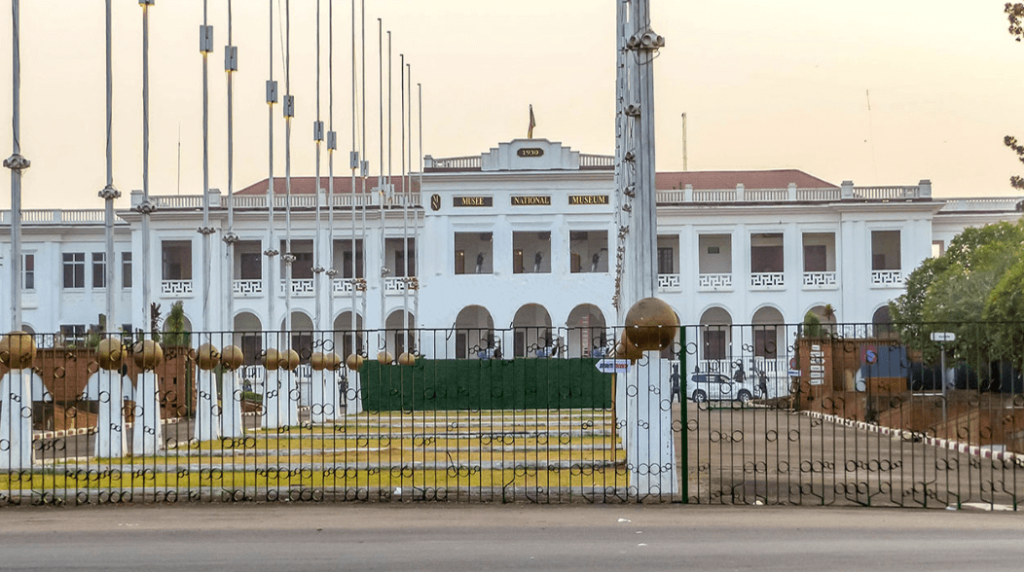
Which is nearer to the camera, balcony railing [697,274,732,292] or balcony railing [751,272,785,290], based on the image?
balcony railing [751,272,785,290]

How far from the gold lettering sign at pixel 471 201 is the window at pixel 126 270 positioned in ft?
51.3

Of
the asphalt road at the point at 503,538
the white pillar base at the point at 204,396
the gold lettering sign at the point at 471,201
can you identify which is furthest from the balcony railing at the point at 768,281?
the asphalt road at the point at 503,538

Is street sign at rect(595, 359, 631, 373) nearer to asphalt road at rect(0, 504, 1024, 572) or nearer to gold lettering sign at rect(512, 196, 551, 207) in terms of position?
asphalt road at rect(0, 504, 1024, 572)

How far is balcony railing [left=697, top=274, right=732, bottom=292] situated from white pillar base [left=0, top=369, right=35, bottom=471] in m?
42.7

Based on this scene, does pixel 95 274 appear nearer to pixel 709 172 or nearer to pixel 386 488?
pixel 709 172

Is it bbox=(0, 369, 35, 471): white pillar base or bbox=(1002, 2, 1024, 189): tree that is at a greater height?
bbox=(1002, 2, 1024, 189): tree

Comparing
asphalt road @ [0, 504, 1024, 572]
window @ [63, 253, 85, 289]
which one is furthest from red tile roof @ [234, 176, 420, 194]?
asphalt road @ [0, 504, 1024, 572]

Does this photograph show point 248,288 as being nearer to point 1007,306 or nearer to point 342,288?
point 342,288

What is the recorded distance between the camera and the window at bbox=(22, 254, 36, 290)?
59.8 metres

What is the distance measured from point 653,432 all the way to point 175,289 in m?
46.1

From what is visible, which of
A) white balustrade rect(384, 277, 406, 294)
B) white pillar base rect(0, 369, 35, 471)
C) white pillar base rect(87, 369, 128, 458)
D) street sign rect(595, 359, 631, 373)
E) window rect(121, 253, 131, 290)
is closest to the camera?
street sign rect(595, 359, 631, 373)

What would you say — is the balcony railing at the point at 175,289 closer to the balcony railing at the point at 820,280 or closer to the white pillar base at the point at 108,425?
the balcony railing at the point at 820,280

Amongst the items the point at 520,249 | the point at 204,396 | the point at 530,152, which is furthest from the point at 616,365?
the point at 520,249

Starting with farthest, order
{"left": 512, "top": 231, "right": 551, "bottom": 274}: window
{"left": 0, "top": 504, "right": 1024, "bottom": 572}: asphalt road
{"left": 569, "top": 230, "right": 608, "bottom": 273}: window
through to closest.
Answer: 1. {"left": 569, "top": 230, "right": 608, "bottom": 273}: window
2. {"left": 512, "top": 231, "right": 551, "bottom": 274}: window
3. {"left": 0, "top": 504, "right": 1024, "bottom": 572}: asphalt road
